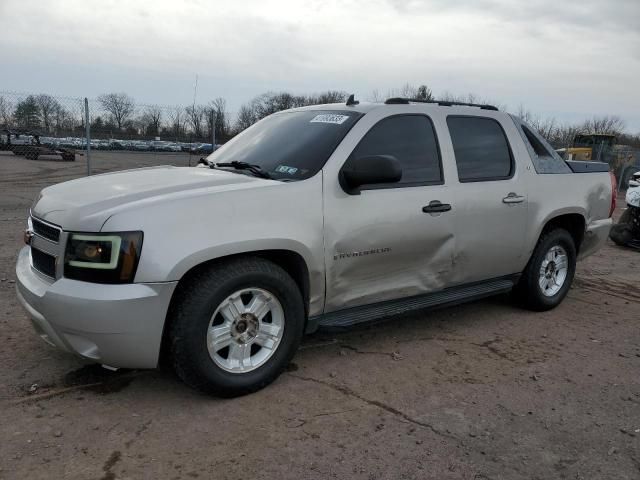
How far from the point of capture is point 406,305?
4156 mm

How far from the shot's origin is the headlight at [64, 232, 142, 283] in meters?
2.95

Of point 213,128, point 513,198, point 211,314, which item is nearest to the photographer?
point 211,314

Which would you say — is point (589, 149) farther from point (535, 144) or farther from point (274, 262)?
point (274, 262)

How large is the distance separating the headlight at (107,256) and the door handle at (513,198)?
10.1ft

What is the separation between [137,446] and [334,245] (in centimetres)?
165

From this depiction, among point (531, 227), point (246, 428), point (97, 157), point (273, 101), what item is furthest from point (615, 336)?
point (273, 101)

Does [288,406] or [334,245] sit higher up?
[334,245]

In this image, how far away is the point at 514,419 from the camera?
3312 mm

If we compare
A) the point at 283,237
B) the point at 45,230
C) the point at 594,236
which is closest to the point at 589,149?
the point at 594,236

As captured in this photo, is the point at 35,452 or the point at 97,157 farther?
the point at 97,157

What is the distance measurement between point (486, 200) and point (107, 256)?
2.96 meters

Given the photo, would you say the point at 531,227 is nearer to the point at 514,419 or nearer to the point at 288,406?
the point at 514,419

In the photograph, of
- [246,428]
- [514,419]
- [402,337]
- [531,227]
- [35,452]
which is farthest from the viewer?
[531,227]

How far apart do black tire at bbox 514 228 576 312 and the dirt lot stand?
514 mm
